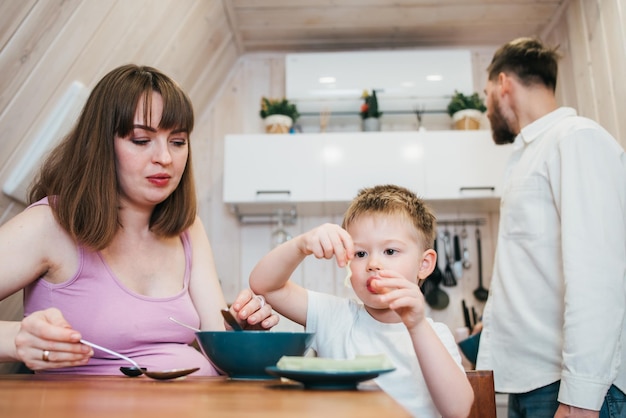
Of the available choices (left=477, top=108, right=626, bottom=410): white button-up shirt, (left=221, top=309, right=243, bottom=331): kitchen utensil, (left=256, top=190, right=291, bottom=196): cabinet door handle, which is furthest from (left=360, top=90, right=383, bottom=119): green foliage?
(left=221, top=309, right=243, bottom=331): kitchen utensil

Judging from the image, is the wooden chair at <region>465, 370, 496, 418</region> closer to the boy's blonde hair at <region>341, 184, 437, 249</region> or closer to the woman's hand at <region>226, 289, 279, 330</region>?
the boy's blonde hair at <region>341, 184, 437, 249</region>

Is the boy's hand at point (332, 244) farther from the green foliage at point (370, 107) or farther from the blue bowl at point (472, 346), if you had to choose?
the green foliage at point (370, 107)

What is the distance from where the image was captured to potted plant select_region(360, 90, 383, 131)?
336 centimetres

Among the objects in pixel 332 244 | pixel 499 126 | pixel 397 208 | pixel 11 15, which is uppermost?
pixel 11 15

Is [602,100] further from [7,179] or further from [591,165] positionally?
[7,179]

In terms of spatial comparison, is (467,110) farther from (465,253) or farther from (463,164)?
(465,253)

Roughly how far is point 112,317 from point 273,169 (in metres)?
1.95

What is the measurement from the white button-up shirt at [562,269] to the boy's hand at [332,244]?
797 millimetres

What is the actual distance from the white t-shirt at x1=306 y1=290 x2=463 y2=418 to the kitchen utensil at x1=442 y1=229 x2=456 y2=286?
7.20 feet

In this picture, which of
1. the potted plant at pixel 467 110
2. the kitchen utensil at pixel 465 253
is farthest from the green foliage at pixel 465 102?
the kitchen utensil at pixel 465 253

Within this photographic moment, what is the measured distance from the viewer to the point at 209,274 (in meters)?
1.52

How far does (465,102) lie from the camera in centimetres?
335

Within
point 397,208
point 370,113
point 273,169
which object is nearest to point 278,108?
point 273,169

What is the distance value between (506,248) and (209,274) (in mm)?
938
